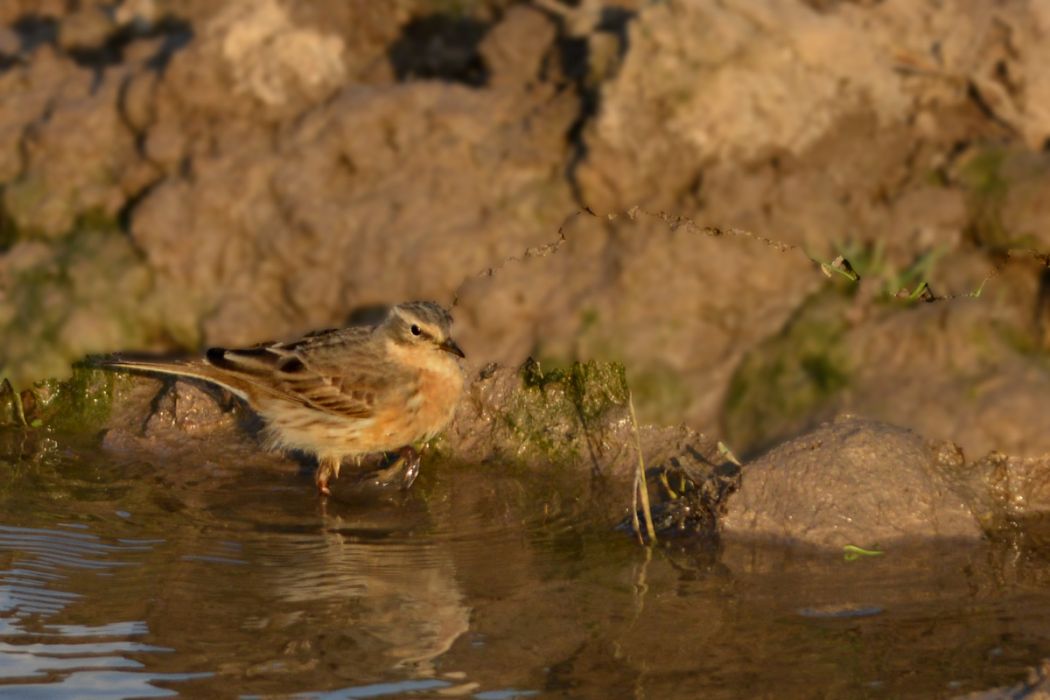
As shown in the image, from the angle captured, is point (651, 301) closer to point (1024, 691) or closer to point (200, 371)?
point (200, 371)

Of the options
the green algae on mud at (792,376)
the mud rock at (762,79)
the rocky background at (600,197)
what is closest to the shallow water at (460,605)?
the green algae on mud at (792,376)

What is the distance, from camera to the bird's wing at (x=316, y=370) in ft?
25.2

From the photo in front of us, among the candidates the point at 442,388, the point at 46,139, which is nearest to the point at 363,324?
the point at 442,388

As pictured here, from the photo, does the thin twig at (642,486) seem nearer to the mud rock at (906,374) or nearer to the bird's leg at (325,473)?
the mud rock at (906,374)

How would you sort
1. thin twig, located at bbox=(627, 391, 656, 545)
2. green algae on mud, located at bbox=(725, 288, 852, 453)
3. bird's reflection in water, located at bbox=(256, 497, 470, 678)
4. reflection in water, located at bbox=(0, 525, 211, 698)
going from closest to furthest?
reflection in water, located at bbox=(0, 525, 211, 698) < bird's reflection in water, located at bbox=(256, 497, 470, 678) < thin twig, located at bbox=(627, 391, 656, 545) < green algae on mud, located at bbox=(725, 288, 852, 453)

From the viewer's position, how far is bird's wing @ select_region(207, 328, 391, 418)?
25.2 feet

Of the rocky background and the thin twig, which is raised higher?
the rocky background

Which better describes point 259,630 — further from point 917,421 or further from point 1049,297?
point 1049,297

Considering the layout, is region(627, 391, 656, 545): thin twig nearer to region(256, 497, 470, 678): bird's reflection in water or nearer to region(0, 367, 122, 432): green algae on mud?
region(256, 497, 470, 678): bird's reflection in water

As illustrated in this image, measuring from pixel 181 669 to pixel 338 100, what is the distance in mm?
3952

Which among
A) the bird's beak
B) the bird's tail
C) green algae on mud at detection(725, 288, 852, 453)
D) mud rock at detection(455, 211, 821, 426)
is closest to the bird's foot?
the bird's tail

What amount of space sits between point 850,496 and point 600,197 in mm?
2097

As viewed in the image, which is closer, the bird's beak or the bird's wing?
the bird's beak

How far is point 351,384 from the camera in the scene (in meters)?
7.69
